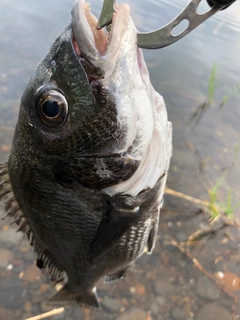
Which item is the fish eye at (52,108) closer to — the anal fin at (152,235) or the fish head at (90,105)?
the fish head at (90,105)

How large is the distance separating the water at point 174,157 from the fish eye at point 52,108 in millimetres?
1920

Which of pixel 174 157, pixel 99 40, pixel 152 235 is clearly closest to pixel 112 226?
pixel 152 235

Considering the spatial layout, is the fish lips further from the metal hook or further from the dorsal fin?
the dorsal fin

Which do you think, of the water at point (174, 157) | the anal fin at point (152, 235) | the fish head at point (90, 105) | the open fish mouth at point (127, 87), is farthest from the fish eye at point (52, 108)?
the water at point (174, 157)

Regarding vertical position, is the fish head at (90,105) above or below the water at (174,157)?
above

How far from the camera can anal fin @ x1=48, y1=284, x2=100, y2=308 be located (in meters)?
2.14

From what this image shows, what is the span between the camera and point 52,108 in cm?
114

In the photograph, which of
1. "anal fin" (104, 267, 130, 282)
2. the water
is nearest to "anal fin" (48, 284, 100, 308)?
"anal fin" (104, 267, 130, 282)

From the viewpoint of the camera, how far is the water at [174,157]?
2.65m

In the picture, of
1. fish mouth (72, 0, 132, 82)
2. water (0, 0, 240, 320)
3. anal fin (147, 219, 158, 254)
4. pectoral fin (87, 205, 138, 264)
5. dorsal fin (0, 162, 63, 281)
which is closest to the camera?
fish mouth (72, 0, 132, 82)

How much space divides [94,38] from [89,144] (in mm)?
373

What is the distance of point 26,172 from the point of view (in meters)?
1.41

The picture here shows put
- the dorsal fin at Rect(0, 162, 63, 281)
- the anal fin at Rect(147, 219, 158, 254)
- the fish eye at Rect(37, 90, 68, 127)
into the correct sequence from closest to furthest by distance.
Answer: the fish eye at Rect(37, 90, 68, 127)
the dorsal fin at Rect(0, 162, 63, 281)
the anal fin at Rect(147, 219, 158, 254)

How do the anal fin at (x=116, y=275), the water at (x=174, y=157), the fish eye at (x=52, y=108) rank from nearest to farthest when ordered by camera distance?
1. the fish eye at (x=52, y=108)
2. the anal fin at (x=116, y=275)
3. the water at (x=174, y=157)
